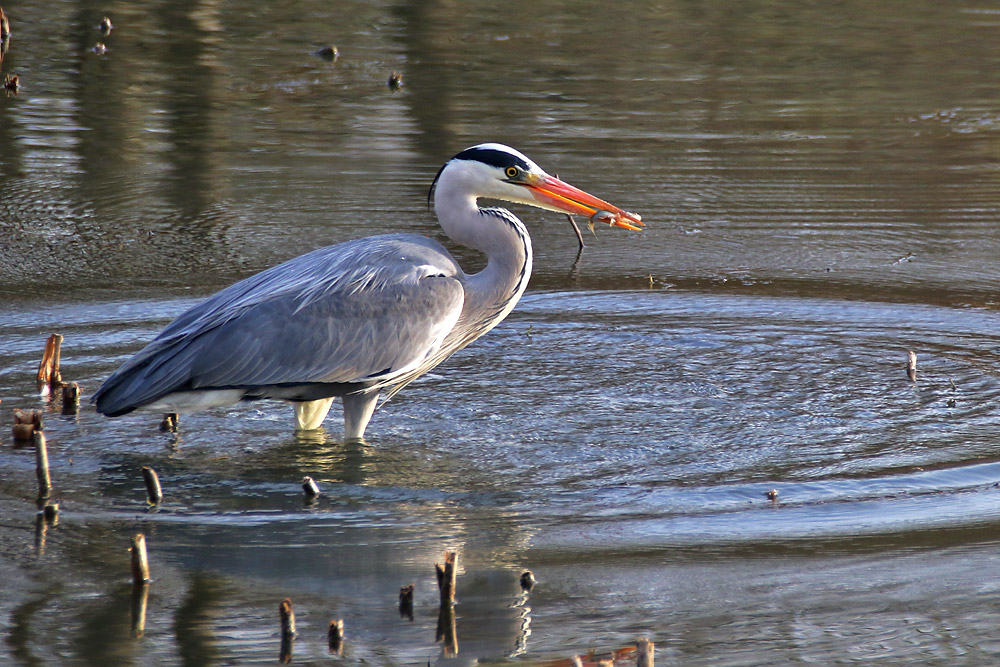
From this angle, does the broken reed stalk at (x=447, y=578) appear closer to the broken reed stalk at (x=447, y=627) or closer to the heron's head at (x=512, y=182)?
the broken reed stalk at (x=447, y=627)

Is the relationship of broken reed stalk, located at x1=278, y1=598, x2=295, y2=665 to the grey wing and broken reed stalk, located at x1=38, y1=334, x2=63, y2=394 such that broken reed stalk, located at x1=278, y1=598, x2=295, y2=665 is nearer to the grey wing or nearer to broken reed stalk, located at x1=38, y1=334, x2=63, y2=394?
the grey wing

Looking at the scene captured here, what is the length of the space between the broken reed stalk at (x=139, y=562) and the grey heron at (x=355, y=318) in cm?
147

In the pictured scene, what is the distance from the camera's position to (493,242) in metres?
6.22

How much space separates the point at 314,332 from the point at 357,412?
0.43 m

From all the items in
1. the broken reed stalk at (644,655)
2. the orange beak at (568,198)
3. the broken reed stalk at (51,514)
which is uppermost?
the orange beak at (568,198)

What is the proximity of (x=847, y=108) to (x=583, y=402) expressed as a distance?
27.2ft

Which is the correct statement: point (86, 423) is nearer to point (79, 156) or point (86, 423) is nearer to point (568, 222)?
point (568, 222)

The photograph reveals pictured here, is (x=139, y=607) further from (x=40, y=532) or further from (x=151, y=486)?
(x=151, y=486)

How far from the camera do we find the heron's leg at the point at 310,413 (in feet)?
20.5

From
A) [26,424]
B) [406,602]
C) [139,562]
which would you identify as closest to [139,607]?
[139,562]

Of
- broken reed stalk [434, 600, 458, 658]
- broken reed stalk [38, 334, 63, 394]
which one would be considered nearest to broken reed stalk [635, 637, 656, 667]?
broken reed stalk [434, 600, 458, 658]

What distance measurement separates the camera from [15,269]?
8.52 meters

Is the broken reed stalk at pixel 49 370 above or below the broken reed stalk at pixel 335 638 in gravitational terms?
above

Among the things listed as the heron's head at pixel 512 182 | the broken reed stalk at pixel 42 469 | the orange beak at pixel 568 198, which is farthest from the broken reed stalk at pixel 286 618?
the orange beak at pixel 568 198
